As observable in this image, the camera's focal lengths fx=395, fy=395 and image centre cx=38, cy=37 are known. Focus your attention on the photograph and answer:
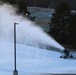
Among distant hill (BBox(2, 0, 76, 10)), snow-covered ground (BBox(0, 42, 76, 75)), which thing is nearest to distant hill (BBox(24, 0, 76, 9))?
distant hill (BBox(2, 0, 76, 10))

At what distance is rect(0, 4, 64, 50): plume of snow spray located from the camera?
86.6 ft

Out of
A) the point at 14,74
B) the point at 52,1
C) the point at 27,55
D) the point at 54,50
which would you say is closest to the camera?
the point at 14,74

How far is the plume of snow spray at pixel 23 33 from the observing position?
86.6ft

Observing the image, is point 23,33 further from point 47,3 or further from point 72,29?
point 47,3

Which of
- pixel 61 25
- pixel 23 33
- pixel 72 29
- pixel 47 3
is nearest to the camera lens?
pixel 23 33

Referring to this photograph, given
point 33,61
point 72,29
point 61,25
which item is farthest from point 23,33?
point 72,29

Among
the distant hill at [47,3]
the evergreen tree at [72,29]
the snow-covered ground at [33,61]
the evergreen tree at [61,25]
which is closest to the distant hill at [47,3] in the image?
the distant hill at [47,3]

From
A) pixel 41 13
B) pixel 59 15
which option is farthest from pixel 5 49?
pixel 41 13

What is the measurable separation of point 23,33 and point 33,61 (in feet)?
15.4

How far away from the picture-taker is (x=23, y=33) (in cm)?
2827

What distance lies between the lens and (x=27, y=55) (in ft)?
82.7

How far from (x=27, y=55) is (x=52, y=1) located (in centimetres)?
1786

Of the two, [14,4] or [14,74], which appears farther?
[14,4]

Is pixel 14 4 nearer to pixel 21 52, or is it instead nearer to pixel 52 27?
pixel 52 27
